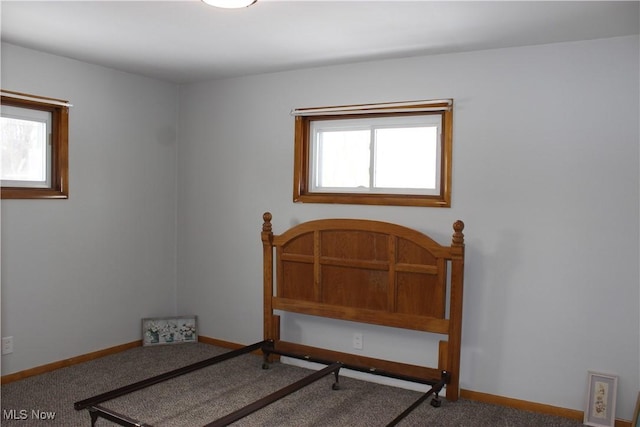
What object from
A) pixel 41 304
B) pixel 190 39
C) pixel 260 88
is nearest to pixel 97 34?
pixel 190 39

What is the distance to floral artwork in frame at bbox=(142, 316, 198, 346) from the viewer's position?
15.2ft

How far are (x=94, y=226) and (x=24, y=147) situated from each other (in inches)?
30.1

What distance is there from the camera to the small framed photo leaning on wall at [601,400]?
10.4ft

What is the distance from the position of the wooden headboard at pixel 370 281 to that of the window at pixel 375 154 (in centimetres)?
32

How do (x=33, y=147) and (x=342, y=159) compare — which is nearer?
(x=33, y=147)

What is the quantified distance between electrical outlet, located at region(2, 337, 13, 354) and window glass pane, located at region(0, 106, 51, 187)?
104 cm

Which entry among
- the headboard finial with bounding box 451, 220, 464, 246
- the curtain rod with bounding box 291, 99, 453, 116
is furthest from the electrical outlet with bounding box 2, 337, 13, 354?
the headboard finial with bounding box 451, 220, 464, 246

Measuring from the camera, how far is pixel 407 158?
13.0ft

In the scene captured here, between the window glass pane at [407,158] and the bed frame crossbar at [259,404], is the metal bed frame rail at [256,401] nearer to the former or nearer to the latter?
the bed frame crossbar at [259,404]

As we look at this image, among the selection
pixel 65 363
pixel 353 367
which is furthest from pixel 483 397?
pixel 65 363

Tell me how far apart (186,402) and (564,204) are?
2617 mm

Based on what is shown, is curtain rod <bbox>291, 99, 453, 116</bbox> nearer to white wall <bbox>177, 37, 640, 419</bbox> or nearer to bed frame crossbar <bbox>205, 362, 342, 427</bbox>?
white wall <bbox>177, 37, 640, 419</bbox>

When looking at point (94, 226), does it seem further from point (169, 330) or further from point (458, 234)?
point (458, 234)

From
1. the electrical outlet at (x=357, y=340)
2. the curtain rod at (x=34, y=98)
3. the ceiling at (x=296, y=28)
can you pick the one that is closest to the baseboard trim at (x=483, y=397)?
the electrical outlet at (x=357, y=340)
